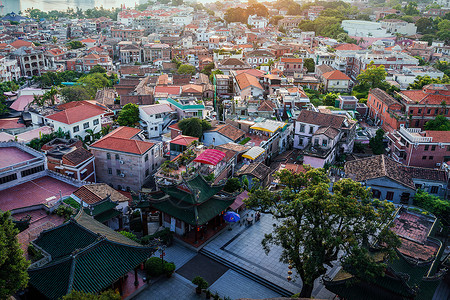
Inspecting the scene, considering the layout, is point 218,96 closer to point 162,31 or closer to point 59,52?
point 59,52

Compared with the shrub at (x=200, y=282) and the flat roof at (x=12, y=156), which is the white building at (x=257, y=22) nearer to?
the flat roof at (x=12, y=156)

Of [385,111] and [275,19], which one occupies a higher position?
[275,19]

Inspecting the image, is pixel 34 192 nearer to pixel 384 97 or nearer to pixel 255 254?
pixel 255 254

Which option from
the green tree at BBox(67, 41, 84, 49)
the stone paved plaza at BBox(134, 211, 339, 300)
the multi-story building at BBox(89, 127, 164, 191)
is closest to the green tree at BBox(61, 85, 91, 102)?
the multi-story building at BBox(89, 127, 164, 191)

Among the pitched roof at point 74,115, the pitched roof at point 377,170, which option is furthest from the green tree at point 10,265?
the pitched roof at point 377,170

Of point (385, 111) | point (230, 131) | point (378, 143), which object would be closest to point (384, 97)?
point (385, 111)
